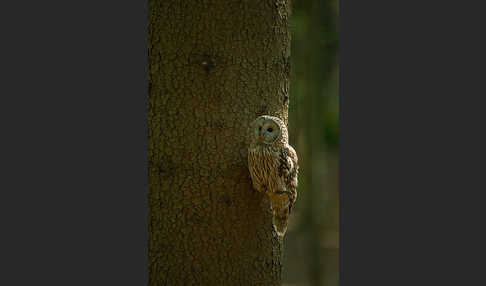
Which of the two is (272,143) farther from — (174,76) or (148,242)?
(148,242)

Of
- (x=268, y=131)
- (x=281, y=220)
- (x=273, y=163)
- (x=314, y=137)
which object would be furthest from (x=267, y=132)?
(x=314, y=137)

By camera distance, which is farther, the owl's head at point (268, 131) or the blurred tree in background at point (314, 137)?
the blurred tree in background at point (314, 137)

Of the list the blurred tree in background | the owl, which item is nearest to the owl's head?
the owl

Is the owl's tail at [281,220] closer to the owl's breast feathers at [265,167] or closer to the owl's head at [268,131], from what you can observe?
the owl's breast feathers at [265,167]

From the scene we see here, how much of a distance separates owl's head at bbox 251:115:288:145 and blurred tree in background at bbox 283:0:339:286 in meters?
1.17

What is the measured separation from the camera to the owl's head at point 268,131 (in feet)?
6.14

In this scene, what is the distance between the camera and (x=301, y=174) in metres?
3.14

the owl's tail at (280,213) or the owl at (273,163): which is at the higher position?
the owl at (273,163)

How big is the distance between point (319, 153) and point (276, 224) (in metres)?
1.25

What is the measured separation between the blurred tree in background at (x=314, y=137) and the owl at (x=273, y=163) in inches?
46.0

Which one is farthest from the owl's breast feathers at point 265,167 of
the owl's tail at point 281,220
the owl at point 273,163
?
the owl's tail at point 281,220

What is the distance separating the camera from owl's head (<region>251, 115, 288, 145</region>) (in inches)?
73.7

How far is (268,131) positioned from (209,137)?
0.74ft

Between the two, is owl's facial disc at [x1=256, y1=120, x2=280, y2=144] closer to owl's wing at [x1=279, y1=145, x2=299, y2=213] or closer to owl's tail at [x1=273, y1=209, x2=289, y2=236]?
owl's wing at [x1=279, y1=145, x2=299, y2=213]
